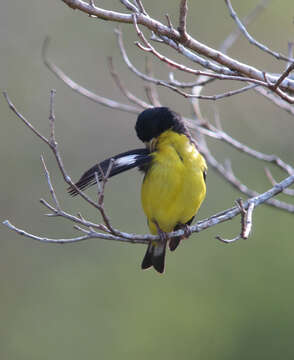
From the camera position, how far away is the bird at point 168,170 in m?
5.11

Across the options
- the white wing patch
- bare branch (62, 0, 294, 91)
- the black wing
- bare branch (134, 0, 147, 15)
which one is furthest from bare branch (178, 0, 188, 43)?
the white wing patch

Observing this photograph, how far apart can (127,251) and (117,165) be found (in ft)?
17.5

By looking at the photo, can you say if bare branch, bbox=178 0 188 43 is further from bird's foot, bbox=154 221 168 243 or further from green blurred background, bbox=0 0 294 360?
green blurred background, bbox=0 0 294 360

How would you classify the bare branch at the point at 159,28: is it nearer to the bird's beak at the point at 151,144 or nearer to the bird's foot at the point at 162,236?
the bird's foot at the point at 162,236

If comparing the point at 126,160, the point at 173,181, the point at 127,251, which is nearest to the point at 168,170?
the point at 173,181

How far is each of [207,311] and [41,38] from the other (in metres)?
6.34

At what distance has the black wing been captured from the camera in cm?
431

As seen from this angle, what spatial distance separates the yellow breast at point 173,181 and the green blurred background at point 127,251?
2860mm

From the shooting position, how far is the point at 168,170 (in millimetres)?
5102

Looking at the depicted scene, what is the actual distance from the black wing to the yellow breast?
136 mm

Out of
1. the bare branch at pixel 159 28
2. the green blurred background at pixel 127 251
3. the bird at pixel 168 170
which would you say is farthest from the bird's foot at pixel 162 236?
the green blurred background at pixel 127 251

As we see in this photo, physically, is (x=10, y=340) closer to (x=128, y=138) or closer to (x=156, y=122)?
(x=128, y=138)

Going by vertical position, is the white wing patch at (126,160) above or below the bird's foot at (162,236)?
above

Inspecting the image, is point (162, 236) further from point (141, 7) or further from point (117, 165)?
point (141, 7)
